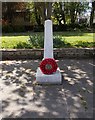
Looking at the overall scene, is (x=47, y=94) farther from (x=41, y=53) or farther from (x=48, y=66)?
(x=41, y=53)

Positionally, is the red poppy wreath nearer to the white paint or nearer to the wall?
the white paint

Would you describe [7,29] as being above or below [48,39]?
above

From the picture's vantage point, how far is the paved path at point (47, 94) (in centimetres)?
507

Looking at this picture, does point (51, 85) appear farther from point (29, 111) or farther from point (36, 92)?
point (29, 111)

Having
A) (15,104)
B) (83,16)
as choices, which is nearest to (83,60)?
(15,104)

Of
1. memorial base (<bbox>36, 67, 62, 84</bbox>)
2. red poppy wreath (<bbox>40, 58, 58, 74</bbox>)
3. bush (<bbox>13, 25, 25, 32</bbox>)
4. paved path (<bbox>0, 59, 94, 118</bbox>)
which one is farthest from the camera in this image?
bush (<bbox>13, 25, 25, 32</bbox>)

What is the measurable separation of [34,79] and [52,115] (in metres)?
2.39

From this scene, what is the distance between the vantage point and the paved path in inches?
199

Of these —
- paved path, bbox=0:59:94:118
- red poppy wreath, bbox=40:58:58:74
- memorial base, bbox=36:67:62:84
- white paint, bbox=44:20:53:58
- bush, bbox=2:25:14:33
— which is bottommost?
paved path, bbox=0:59:94:118

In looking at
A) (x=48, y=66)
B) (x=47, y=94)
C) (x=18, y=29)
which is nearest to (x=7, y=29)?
(x=18, y=29)

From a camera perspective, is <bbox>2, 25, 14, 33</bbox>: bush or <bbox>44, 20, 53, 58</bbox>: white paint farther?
<bbox>2, 25, 14, 33</bbox>: bush

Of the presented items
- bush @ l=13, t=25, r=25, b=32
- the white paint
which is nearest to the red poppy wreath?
the white paint

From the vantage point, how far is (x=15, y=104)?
17.9 feet

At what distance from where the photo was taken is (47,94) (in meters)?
6.09
